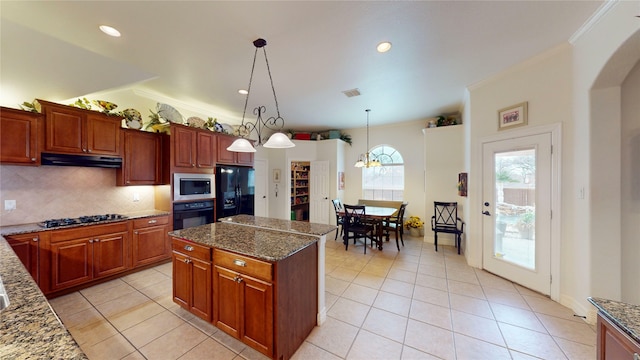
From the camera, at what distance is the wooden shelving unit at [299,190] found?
6855 mm

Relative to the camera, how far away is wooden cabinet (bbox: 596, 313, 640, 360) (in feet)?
2.74

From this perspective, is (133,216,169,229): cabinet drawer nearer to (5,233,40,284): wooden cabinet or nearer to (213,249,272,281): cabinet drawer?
(5,233,40,284): wooden cabinet

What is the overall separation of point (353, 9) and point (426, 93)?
2438 millimetres

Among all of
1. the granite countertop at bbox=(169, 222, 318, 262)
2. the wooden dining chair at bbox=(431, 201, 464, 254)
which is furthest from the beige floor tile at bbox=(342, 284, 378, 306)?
the wooden dining chair at bbox=(431, 201, 464, 254)

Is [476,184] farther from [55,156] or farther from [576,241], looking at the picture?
[55,156]

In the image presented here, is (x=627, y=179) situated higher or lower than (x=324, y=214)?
higher

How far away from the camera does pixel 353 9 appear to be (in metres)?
1.93

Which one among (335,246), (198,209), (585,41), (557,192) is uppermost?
(585,41)

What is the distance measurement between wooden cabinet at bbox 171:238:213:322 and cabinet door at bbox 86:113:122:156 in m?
1.92

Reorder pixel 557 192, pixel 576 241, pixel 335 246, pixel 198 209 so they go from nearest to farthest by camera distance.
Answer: pixel 576 241 → pixel 557 192 → pixel 198 209 → pixel 335 246

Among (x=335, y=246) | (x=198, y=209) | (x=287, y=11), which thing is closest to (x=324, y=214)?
(x=335, y=246)

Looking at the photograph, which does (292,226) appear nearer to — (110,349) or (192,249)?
(192,249)

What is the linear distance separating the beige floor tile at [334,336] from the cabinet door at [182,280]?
125cm

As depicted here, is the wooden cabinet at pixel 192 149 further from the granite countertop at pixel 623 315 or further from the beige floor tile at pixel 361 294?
the granite countertop at pixel 623 315
